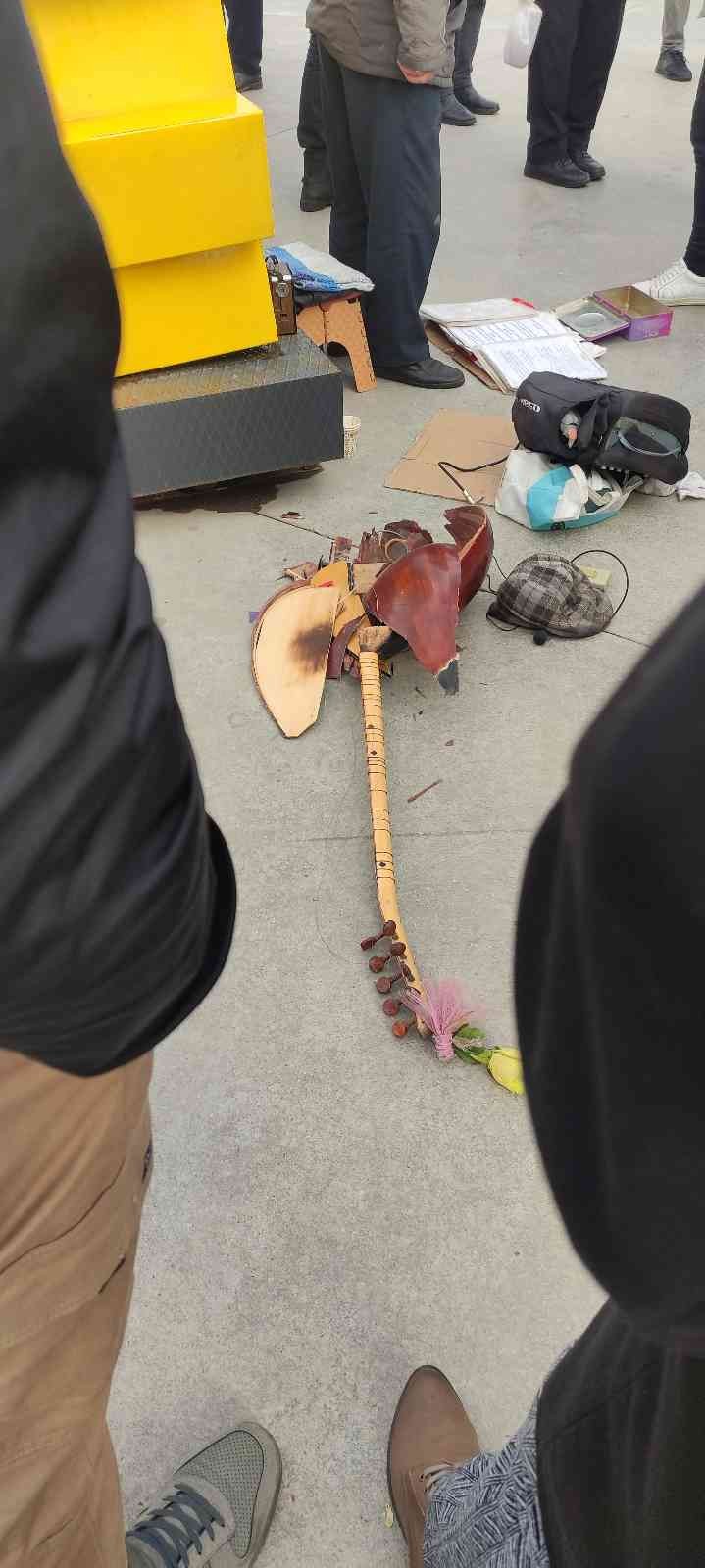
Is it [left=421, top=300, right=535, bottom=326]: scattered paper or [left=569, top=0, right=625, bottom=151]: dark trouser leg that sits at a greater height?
[left=569, top=0, right=625, bottom=151]: dark trouser leg

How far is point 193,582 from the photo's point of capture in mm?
2738

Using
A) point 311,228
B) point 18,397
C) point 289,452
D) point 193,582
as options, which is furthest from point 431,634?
point 311,228

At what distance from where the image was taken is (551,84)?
471cm

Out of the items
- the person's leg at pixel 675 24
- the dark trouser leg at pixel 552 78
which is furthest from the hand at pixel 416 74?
the person's leg at pixel 675 24

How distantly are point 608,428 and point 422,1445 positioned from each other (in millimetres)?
2443

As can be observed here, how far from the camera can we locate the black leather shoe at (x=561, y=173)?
518 cm

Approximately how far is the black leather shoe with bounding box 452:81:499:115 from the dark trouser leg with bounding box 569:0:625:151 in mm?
1252

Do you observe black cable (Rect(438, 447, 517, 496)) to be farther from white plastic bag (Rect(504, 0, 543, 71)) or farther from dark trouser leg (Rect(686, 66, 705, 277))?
white plastic bag (Rect(504, 0, 543, 71))

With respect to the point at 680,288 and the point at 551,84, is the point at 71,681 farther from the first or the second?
the point at 551,84

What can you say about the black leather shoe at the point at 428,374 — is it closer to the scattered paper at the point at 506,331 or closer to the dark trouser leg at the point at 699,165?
the scattered paper at the point at 506,331

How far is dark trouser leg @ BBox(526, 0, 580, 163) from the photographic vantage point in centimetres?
449

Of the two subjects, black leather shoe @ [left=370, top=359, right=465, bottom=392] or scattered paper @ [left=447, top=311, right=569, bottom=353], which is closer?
black leather shoe @ [left=370, top=359, right=465, bottom=392]

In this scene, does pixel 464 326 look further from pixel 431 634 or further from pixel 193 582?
pixel 431 634

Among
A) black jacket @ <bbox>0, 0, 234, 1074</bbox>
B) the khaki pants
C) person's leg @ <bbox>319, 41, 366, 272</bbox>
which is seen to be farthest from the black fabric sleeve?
person's leg @ <bbox>319, 41, 366, 272</bbox>
